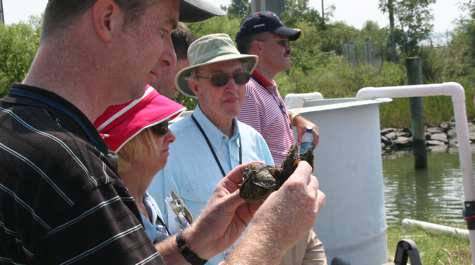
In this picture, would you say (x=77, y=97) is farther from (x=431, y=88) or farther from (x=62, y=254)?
(x=431, y=88)

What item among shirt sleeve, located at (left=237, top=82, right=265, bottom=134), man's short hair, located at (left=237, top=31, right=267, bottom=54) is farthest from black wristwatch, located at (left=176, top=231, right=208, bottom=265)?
man's short hair, located at (left=237, top=31, right=267, bottom=54)

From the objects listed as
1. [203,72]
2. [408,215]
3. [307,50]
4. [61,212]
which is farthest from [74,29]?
[307,50]

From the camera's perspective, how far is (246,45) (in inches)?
174

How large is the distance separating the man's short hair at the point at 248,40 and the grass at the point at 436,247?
322 centimetres

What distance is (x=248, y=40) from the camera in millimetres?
4410

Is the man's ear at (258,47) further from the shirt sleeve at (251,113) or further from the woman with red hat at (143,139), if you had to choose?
the woman with red hat at (143,139)

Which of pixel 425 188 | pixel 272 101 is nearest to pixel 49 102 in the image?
pixel 272 101

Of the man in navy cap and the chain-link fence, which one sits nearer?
the man in navy cap

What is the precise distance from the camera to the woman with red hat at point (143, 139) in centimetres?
194

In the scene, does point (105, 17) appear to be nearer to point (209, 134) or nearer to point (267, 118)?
point (209, 134)

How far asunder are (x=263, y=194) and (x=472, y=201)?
3015 mm

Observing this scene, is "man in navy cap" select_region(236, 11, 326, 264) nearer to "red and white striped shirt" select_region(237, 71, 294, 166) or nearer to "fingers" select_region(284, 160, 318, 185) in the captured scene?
"red and white striped shirt" select_region(237, 71, 294, 166)

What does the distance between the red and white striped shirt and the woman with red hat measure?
1393 millimetres

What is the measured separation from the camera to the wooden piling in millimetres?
13391
